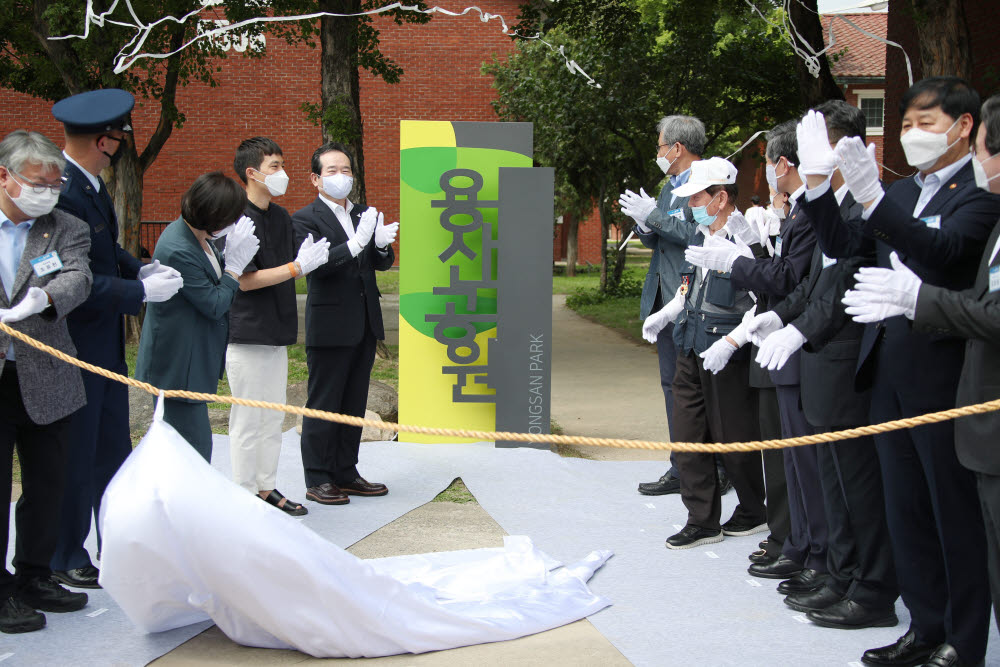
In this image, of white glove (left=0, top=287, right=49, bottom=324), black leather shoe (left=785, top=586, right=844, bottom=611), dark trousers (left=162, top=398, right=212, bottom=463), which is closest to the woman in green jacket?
dark trousers (left=162, top=398, right=212, bottom=463)

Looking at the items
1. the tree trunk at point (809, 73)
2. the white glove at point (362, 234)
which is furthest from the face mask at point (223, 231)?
the tree trunk at point (809, 73)

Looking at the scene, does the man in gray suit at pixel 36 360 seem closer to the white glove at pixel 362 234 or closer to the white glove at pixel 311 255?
the white glove at pixel 311 255

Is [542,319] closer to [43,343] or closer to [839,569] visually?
[839,569]

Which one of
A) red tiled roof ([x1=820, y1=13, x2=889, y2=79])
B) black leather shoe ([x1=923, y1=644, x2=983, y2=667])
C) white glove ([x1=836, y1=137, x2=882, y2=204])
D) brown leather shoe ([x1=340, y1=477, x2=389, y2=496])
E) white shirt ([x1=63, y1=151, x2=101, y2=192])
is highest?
red tiled roof ([x1=820, y1=13, x2=889, y2=79])

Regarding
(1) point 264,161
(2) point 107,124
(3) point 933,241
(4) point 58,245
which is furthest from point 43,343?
(3) point 933,241

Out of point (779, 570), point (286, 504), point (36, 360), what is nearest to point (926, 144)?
point (779, 570)

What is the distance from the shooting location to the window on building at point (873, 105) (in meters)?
26.0

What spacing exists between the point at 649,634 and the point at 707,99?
1485 centimetres

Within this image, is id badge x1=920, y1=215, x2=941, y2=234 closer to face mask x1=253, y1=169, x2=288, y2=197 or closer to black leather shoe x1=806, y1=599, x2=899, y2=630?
black leather shoe x1=806, y1=599, x2=899, y2=630

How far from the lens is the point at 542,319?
6621mm

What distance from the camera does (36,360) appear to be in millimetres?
3502

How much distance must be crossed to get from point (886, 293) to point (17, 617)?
3.20m

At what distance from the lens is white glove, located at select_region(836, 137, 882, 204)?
295cm

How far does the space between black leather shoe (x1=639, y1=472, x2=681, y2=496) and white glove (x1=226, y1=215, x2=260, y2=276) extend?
263 centimetres
